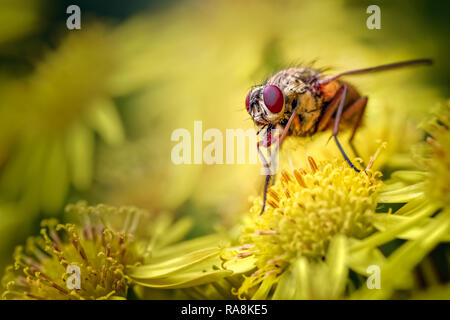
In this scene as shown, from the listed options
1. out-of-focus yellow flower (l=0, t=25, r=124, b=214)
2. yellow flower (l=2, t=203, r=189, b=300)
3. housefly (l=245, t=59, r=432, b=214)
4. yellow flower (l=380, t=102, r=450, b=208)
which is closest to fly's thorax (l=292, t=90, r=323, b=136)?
housefly (l=245, t=59, r=432, b=214)

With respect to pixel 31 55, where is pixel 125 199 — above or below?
below

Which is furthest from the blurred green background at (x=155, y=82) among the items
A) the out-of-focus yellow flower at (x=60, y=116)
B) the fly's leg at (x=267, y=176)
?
the fly's leg at (x=267, y=176)

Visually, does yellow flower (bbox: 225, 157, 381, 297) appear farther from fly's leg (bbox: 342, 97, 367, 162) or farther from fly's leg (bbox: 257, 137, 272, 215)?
fly's leg (bbox: 342, 97, 367, 162)

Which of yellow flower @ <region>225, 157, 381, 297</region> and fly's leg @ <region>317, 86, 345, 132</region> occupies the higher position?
fly's leg @ <region>317, 86, 345, 132</region>

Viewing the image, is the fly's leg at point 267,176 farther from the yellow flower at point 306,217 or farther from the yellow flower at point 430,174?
the yellow flower at point 430,174

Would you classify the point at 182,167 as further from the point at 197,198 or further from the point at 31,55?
the point at 31,55

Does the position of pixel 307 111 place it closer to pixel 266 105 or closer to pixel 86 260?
pixel 266 105
